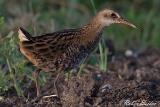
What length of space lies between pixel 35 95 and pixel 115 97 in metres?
1.21

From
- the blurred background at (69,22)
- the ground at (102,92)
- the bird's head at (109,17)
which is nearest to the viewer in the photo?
the ground at (102,92)

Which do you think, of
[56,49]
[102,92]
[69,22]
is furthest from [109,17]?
[69,22]

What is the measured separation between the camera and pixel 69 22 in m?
9.31

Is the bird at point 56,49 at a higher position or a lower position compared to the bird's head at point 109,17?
lower

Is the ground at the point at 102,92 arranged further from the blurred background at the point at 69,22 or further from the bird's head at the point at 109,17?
the bird's head at the point at 109,17

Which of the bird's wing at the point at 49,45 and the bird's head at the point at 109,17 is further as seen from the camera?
the bird's head at the point at 109,17

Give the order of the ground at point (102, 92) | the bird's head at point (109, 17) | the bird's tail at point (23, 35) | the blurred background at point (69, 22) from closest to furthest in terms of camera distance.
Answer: the ground at point (102, 92)
the bird's tail at point (23, 35)
the bird's head at point (109, 17)
the blurred background at point (69, 22)

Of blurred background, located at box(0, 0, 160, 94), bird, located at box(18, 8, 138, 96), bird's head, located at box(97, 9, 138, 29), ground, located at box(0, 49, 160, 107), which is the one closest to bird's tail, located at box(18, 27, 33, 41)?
bird, located at box(18, 8, 138, 96)

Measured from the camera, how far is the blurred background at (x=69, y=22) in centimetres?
667

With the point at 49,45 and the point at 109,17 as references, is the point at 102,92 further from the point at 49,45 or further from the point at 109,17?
the point at 109,17

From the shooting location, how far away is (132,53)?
8289 mm

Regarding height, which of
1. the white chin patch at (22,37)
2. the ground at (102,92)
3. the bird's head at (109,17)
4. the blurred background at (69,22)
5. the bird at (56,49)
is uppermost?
the blurred background at (69,22)

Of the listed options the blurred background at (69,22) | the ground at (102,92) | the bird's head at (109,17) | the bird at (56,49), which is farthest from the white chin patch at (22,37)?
the bird's head at (109,17)

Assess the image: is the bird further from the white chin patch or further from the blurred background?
the blurred background
